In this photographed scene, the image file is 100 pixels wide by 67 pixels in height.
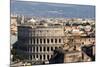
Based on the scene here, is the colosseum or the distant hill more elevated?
the distant hill

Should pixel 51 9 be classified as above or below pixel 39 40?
above

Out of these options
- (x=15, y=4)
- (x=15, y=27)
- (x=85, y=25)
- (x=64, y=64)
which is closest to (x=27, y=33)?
(x=15, y=27)

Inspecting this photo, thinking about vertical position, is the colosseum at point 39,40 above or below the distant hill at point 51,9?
below

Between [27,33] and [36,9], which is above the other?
[36,9]
